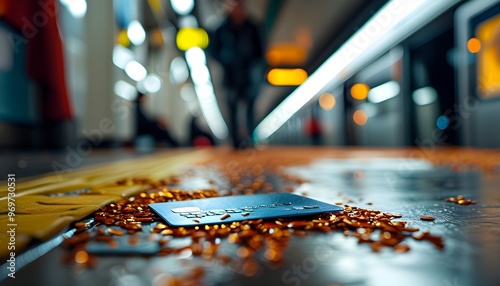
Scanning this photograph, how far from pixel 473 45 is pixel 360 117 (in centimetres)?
527

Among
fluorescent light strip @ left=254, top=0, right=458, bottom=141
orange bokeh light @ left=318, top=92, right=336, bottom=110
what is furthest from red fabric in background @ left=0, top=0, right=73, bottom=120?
orange bokeh light @ left=318, top=92, right=336, bottom=110

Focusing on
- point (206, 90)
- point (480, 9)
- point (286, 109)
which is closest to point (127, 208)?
point (480, 9)

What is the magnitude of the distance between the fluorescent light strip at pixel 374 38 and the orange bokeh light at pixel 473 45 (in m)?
0.62

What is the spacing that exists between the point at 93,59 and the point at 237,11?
10.2 feet

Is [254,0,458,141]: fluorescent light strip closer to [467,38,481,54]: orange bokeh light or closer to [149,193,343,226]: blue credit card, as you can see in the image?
[467,38,481,54]: orange bokeh light

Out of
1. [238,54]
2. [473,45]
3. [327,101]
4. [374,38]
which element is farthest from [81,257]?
[327,101]

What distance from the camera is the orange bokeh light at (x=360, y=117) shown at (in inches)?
406

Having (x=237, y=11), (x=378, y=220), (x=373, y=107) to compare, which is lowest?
(x=378, y=220)

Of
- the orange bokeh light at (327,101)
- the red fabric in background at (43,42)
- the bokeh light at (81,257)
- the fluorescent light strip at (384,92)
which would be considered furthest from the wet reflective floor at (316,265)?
the orange bokeh light at (327,101)

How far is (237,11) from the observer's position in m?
4.78

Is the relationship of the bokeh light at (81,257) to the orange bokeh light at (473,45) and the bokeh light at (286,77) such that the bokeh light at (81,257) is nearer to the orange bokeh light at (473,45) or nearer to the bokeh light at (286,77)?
the orange bokeh light at (473,45)

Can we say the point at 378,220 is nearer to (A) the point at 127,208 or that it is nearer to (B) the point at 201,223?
(B) the point at 201,223

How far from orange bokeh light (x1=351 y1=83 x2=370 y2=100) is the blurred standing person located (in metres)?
5.50

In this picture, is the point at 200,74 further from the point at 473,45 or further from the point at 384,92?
the point at 473,45
